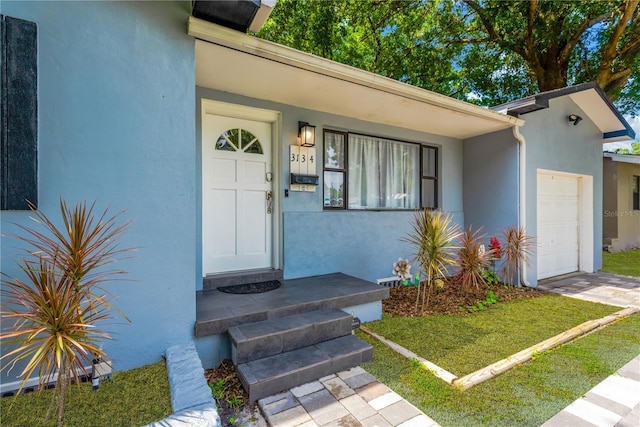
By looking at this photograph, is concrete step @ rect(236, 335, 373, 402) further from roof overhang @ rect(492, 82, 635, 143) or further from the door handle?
roof overhang @ rect(492, 82, 635, 143)

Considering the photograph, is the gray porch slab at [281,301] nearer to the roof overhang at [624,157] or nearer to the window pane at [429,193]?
the window pane at [429,193]

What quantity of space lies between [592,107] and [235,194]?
7863mm

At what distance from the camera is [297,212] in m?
4.45

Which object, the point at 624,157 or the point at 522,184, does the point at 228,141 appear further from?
the point at 624,157

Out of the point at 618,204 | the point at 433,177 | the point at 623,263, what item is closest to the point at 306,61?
the point at 433,177

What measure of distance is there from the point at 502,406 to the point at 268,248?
10.6 ft

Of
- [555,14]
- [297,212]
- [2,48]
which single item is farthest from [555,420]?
[555,14]

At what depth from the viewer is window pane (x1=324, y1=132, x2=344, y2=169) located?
4883mm

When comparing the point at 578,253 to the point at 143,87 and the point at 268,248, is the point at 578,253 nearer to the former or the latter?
the point at 268,248

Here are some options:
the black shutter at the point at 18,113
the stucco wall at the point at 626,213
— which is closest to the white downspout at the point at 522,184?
the black shutter at the point at 18,113

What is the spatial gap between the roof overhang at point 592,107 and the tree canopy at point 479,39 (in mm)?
2578

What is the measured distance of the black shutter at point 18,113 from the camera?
81.1 inches

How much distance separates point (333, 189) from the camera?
496 cm

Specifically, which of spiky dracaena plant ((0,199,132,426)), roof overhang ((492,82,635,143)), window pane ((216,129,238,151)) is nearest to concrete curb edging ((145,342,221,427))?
spiky dracaena plant ((0,199,132,426))
